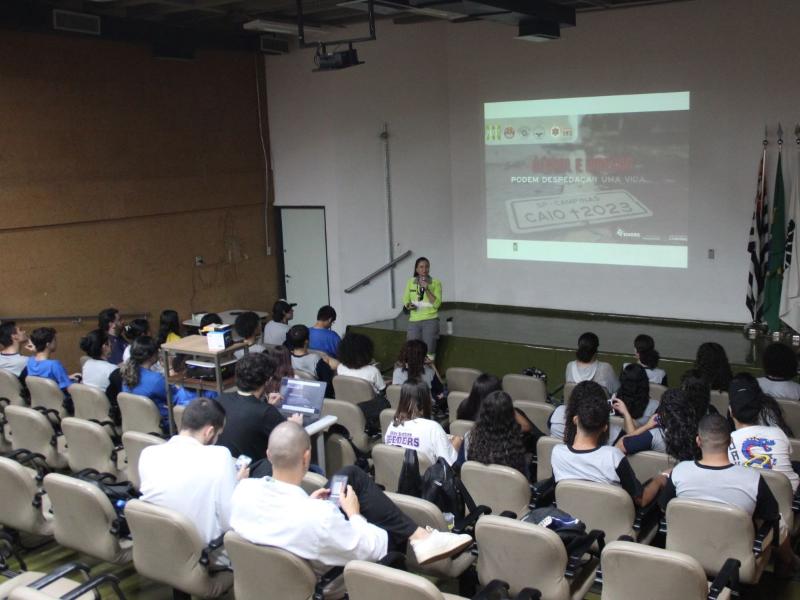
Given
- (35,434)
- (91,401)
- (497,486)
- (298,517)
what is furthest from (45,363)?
(298,517)

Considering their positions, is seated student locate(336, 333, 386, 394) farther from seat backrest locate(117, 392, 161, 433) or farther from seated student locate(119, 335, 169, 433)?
seat backrest locate(117, 392, 161, 433)

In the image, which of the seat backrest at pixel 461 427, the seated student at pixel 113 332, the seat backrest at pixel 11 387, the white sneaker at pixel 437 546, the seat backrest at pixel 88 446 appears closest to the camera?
the white sneaker at pixel 437 546

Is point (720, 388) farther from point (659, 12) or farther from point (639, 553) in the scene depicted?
point (659, 12)

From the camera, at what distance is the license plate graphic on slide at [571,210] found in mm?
10336

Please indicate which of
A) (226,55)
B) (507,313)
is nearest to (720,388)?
(507,313)

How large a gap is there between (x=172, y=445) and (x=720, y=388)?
426cm

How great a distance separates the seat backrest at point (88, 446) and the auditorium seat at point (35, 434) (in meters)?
0.24

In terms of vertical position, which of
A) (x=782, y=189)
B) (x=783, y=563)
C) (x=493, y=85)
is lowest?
(x=783, y=563)

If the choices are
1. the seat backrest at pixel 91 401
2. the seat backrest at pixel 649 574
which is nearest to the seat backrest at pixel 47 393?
the seat backrest at pixel 91 401

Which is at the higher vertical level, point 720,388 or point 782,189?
point 782,189

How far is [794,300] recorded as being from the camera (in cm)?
895

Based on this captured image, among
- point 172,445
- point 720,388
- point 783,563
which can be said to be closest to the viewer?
point 172,445

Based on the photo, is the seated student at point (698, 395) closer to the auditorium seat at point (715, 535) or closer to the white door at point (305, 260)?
the auditorium seat at point (715, 535)

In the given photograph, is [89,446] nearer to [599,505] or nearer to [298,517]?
[298,517]
